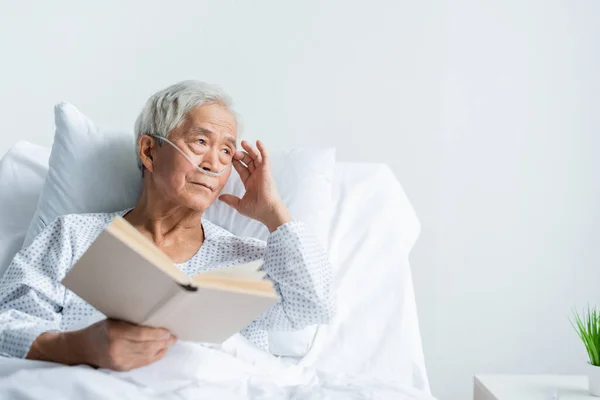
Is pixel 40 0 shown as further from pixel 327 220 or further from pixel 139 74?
pixel 327 220

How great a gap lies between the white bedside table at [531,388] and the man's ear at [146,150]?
1031 millimetres

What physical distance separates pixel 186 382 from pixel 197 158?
1.87 ft

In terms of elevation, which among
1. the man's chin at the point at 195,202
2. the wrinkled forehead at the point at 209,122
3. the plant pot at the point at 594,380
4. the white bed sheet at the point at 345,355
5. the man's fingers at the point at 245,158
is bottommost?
the plant pot at the point at 594,380

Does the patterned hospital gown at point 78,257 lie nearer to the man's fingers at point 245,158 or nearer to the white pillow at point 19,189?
the man's fingers at point 245,158

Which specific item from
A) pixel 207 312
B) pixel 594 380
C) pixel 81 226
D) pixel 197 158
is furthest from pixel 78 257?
pixel 594 380

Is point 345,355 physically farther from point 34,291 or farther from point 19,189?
point 19,189

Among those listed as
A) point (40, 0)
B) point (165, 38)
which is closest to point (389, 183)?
point (165, 38)

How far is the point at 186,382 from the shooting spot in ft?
3.76

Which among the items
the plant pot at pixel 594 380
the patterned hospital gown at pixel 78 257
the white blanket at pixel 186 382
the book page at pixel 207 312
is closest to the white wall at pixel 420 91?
the plant pot at pixel 594 380

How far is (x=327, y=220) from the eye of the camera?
1.81m

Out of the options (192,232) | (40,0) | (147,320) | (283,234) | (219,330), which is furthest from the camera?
(40,0)

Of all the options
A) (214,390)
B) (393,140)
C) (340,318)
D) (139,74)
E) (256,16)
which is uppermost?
(256,16)

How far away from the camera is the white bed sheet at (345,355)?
43.1 inches

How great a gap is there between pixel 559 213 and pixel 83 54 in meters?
1.66
